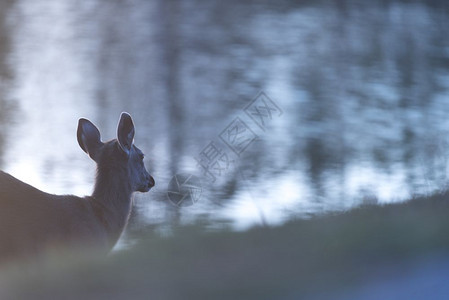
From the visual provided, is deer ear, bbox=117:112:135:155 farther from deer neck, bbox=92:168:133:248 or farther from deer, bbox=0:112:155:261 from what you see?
deer neck, bbox=92:168:133:248

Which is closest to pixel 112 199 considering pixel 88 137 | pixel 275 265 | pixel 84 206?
pixel 84 206

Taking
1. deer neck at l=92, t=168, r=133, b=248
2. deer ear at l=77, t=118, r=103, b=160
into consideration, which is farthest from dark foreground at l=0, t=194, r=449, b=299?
deer ear at l=77, t=118, r=103, b=160

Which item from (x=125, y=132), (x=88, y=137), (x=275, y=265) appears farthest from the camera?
(x=275, y=265)

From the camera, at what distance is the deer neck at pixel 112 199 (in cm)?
507

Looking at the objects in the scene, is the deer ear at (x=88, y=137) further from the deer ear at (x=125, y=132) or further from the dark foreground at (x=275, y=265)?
the dark foreground at (x=275, y=265)

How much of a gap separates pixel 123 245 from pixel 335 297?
2089 millimetres

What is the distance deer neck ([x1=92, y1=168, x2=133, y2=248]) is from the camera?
5066 mm

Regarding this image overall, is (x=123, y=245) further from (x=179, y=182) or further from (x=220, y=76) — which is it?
(x=220, y=76)

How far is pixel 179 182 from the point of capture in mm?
7090

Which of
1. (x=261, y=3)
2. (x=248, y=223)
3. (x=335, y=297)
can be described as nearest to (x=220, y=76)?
(x=261, y=3)

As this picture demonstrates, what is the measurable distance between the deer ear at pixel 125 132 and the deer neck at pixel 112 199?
0.19 metres

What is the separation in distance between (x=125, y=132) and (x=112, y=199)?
19.9 inches

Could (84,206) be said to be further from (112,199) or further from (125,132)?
(125,132)

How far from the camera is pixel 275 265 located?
6.41m
